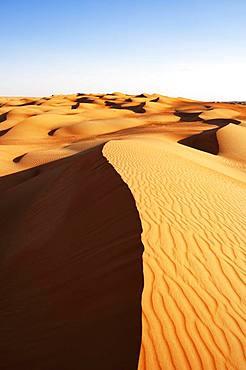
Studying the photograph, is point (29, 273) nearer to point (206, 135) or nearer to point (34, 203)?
point (34, 203)

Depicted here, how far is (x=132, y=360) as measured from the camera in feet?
10.2

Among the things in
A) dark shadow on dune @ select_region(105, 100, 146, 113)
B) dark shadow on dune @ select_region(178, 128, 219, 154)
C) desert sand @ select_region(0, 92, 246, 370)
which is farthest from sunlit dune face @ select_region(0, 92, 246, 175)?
desert sand @ select_region(0, 92, 246, 370)

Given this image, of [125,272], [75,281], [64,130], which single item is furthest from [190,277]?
[64,130]

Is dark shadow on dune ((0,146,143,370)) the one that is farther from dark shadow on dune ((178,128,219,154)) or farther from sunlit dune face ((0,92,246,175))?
dark shadow on dune ((178,128,219,154))

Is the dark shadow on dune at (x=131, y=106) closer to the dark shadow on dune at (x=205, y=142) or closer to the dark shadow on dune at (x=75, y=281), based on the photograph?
the dark shadow on dune at (x=205, y=142)

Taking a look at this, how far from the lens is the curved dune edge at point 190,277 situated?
328 centimetres

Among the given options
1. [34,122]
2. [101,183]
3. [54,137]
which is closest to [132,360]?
[101,183]

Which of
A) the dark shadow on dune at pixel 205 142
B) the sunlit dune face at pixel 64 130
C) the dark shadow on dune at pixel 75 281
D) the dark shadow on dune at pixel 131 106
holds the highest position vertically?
the dark shadow on dune at pixel 75 281

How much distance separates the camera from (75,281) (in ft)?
16.0

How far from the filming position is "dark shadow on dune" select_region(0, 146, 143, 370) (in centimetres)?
347

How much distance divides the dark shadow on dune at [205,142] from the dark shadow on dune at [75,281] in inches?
507

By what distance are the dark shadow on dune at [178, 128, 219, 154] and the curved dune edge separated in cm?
1268

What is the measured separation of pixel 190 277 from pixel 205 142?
59.6 ft

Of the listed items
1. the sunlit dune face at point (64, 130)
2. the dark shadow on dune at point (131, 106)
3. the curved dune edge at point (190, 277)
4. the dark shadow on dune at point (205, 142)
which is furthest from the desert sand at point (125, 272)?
→ the dark shadow on dune at point (131, 106)
